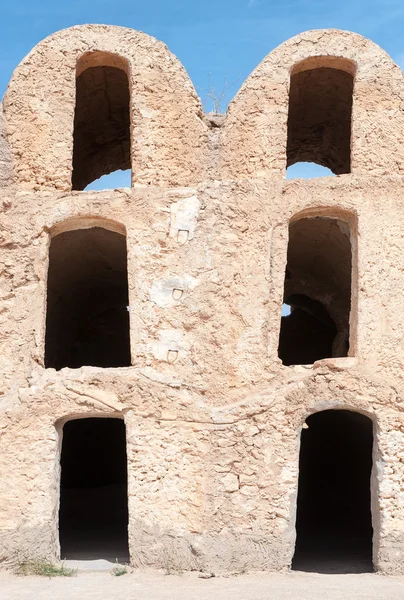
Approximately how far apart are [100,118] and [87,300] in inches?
147

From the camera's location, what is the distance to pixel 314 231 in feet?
41.0

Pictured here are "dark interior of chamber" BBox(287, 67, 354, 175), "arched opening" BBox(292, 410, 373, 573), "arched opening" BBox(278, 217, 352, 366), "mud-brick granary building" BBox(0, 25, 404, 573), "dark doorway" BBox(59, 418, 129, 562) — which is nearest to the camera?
"mud-brick granary building" BBox(0, 25, 404, 573)

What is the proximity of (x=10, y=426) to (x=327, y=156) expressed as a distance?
6933 millimetres

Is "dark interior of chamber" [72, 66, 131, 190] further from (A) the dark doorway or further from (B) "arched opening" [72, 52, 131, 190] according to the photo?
(A) the dark doorway

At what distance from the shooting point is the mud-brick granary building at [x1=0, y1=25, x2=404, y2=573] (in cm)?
955

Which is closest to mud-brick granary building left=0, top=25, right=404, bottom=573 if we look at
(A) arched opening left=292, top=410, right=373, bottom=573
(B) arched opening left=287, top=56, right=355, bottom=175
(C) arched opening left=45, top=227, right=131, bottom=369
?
(B) arched opening left=287, top=56, right=355, bottom=175

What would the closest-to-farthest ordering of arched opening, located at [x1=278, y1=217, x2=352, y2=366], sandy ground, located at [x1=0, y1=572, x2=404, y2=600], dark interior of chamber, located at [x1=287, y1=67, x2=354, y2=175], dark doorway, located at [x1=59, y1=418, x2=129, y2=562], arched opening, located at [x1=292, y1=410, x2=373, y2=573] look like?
A: sandy ground, located at [x1=0, y1=572, x2=404, y2=600], arched opening, located at [x1=292, y1=410, x2=373, y2=573], dark interior of chamber, located at [x1=287, y1=67, x2=354, y2=175], dark doorway, located at [x1=59, y1=418, x2=129, y2=562], arched opening, located at [x1=278, y1=217, x2=352, y2=366]

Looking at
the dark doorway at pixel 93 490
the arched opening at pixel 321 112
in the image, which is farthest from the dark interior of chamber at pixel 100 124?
the dark doorway at pixel 93 490

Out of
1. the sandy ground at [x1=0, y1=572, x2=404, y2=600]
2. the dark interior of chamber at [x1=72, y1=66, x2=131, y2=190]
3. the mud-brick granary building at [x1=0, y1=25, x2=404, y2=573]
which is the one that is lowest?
the sandy ground at [x1=0, y1=572, x2=404, y2=600]

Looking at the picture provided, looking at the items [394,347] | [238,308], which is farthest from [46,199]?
[394,347]

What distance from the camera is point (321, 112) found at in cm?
1246

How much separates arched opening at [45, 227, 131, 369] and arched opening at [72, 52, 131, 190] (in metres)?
1.38

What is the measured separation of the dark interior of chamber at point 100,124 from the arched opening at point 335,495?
5.68 metres

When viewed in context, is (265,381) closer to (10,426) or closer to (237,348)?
(237,348)
